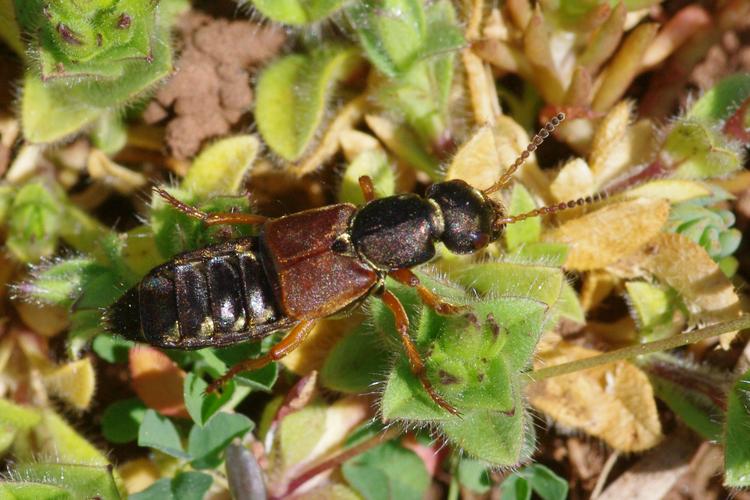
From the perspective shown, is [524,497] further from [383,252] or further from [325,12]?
[325,12]

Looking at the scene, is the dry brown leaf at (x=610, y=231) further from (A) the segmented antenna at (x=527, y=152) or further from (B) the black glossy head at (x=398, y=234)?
(B) the black glossy head at (x=398, y=234)

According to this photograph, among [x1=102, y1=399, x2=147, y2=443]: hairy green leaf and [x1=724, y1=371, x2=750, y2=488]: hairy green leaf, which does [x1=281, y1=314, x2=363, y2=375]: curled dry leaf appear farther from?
[x1=724, y1=371, x2=750, y2=488]: hairy green leaf

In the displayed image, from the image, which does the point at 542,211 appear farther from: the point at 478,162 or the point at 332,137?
the point at 332,137

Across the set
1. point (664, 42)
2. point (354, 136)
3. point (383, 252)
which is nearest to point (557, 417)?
point (383, 252)

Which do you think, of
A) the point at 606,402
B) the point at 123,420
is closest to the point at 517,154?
the point at 606,402

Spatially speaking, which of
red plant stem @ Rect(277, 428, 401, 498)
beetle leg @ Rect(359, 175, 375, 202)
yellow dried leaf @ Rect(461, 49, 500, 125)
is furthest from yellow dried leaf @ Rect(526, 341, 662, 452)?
yellow dried leaf @ Rect(461, 49, 500, 125)

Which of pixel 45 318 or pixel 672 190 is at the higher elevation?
pixel 672 190

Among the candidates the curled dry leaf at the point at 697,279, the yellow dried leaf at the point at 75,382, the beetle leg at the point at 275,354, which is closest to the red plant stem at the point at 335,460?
the beetle leg at the point at 275,354
